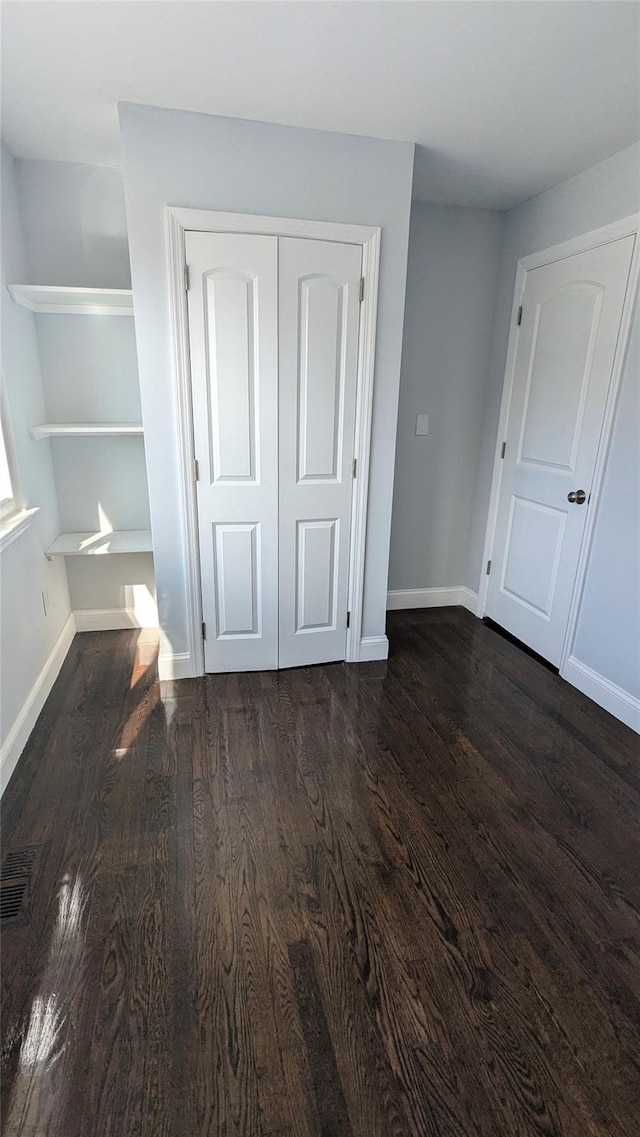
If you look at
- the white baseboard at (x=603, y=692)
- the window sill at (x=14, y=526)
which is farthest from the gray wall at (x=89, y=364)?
the white baseboard at (x=603, y=692)

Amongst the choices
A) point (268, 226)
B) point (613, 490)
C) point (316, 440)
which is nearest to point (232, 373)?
point (316, 440)

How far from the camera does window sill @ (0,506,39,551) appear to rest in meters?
2.08

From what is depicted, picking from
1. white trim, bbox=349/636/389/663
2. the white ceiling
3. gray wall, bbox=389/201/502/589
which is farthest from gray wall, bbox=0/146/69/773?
gray wall, bbox=389/201/502/589

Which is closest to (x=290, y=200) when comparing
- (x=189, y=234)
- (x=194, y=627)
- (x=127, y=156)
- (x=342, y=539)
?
(x=189, y=234)

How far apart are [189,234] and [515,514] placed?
2.26 m

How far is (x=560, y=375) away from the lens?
281 centimetres

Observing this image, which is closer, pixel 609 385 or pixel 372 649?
pixel 609 385

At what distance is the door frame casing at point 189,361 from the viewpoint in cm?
222

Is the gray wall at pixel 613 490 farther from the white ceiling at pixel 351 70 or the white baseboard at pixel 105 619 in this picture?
the white baseboard at pixel 105 619

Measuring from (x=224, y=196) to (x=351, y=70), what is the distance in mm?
666

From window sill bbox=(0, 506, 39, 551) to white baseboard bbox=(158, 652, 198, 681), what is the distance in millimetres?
886

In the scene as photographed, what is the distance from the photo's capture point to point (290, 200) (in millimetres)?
2281

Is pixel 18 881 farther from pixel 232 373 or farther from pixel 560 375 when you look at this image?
pixel 560 375

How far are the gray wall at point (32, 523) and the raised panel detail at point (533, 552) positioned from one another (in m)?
2.60
